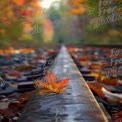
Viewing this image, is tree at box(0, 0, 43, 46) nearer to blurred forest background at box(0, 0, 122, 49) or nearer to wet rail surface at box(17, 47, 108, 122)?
blurred forest background at box(0, 0, 122, 49)

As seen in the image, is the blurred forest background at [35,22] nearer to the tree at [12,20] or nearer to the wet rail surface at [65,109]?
the tree at [12,20]

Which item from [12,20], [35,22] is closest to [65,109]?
[35,22]

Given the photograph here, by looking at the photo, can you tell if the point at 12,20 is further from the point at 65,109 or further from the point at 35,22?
the point at 65,109

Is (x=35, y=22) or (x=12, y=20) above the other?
(x=12, y=20)

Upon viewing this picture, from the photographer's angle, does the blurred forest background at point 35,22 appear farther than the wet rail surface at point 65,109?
Yes

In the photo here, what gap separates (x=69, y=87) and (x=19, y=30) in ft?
73.1

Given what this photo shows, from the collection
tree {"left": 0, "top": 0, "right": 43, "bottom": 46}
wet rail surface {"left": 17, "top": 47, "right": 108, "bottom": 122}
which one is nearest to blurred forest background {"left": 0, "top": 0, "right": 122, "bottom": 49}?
tree {"left": 0, "top": 0, "right": 43, "bottom": 46}

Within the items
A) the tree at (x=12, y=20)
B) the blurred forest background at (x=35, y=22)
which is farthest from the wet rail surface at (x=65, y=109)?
the tree at (x=12, y=20)

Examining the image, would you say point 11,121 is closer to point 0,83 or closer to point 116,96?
point 116,96

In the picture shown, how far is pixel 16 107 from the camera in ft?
6.66

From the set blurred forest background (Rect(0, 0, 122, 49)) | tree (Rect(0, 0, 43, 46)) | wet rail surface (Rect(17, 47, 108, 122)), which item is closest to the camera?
wet rail surface (Rect(17, 47, 108, 122))

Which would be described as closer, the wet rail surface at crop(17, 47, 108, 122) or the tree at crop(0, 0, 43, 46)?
the wet rail surface at crop(17, 47, 108, 122)

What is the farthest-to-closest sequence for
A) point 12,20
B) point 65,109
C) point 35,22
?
point 12,20
point 35,22
point 65,109

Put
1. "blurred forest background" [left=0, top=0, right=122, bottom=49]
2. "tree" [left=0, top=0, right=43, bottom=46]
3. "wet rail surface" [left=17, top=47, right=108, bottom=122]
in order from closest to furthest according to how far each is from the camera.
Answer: "wet rail surface" [left=17, top=47, right=108, bottom=122] → "blurred forest background" [left=0, top=0, right=122, bottom=49] → "tree" [left=0, top=0, right=43, bottom=46]
